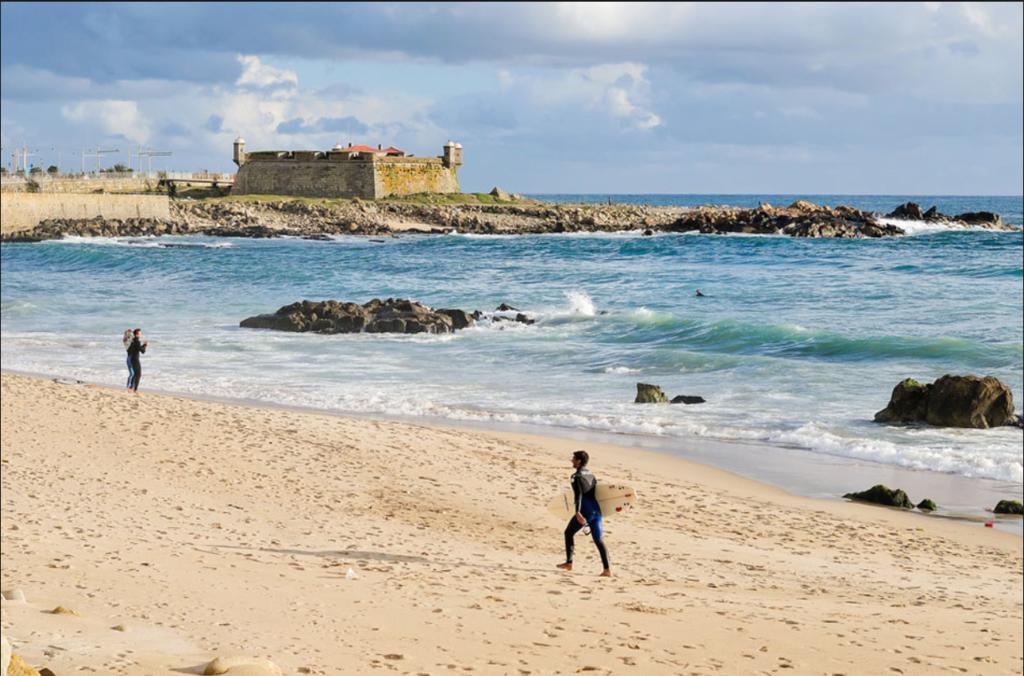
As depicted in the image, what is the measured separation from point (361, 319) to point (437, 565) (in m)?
22.0

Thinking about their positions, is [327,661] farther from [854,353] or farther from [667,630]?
[854,353]

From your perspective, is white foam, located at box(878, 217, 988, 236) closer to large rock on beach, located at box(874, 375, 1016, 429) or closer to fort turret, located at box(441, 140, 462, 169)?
fort turret, located at box(441, 140, 462, 169)

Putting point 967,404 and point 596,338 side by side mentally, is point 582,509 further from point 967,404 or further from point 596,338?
point 596,338

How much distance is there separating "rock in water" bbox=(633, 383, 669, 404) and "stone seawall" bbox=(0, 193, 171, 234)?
60.4 meters

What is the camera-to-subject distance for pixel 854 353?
2617 cm

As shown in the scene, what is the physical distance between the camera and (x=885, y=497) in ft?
43.7

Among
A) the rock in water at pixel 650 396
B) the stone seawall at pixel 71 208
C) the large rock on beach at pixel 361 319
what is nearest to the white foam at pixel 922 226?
the stone seawall at pixel 71 208

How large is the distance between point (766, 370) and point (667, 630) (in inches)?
628

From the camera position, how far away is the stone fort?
293 ft

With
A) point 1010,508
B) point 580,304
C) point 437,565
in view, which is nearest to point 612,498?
point 437,565

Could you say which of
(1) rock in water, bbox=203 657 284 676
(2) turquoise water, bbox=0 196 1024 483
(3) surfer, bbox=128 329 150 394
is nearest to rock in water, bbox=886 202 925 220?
(2) turquoise water, bbox=0 196 1024 483

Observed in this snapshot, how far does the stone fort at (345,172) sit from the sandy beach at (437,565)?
74052 mm

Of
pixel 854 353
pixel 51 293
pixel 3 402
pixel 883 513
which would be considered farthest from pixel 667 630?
pixel 51 293

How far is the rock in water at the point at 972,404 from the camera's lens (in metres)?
17.5
